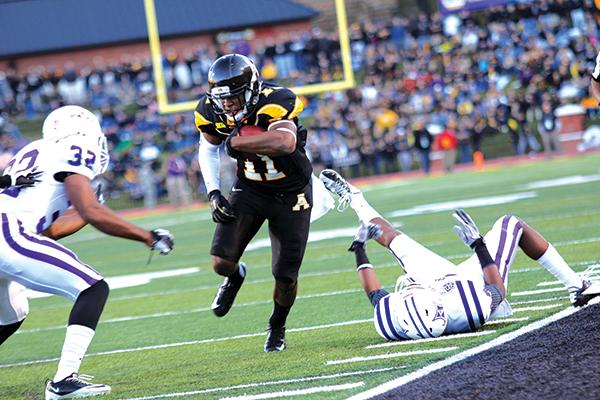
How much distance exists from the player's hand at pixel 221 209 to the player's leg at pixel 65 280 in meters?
0.93

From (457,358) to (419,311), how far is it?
636 mm

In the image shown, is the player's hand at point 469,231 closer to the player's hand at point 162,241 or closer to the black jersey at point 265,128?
the black jersey at point 265,128

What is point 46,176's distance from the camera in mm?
5289

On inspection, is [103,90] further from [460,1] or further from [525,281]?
[525,281]

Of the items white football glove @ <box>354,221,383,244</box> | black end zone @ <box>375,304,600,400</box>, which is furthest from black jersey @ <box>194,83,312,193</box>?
black end zone @ <box>375,304,600,400</box>

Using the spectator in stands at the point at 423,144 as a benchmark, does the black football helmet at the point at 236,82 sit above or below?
above

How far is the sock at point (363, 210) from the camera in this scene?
6.47m

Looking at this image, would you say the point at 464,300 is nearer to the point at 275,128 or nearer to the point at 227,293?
the point at 275,128

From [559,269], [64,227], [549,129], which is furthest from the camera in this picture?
[549,129]

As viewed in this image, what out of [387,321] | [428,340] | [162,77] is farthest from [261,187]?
[162,77]

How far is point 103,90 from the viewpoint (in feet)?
101

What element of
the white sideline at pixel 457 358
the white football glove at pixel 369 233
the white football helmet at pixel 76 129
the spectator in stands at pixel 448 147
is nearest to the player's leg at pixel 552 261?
the white sideline at pixel 457 358

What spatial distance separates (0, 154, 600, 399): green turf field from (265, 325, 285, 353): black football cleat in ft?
0.30

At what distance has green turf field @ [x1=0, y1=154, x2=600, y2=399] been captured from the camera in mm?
5250
